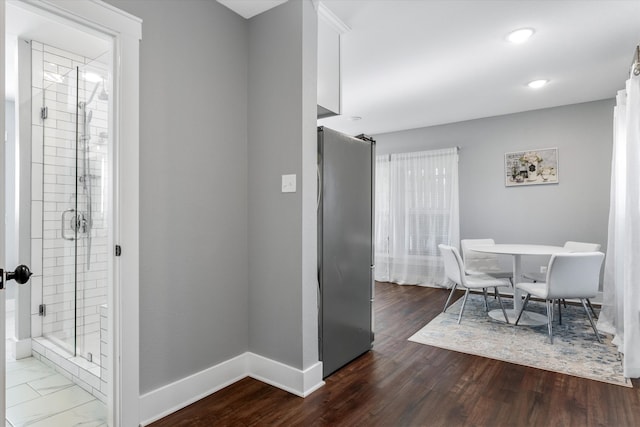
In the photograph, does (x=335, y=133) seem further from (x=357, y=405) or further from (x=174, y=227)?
(x=357, y=405)

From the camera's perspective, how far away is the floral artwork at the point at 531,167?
473 centimetres

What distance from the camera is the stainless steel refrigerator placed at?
244 centimetres

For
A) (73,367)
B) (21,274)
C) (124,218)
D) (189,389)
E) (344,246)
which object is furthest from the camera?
(344,246)

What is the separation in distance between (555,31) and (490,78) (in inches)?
38.2

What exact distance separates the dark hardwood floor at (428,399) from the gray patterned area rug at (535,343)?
16cm

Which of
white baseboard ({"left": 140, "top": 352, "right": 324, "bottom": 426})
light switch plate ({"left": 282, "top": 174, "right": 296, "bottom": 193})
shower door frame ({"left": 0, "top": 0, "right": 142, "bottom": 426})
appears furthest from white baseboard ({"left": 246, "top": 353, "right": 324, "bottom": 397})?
light switch plate ({"left": 282, "top": 174, "right": 296, "bottom": 193})

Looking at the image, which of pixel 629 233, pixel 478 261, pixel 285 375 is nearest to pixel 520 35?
pixel 629 233

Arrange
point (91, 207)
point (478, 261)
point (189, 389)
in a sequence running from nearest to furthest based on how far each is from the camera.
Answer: point (189, 389) → point (91, 207) → point (478, 261)

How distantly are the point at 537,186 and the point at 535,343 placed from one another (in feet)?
8.46

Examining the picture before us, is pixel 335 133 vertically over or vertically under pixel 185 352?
over

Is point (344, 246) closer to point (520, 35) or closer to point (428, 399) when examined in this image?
point (428, 399)

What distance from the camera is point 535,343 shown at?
123 inches

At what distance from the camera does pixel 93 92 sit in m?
2.51

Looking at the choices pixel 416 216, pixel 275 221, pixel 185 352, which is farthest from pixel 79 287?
pixel 416 216
